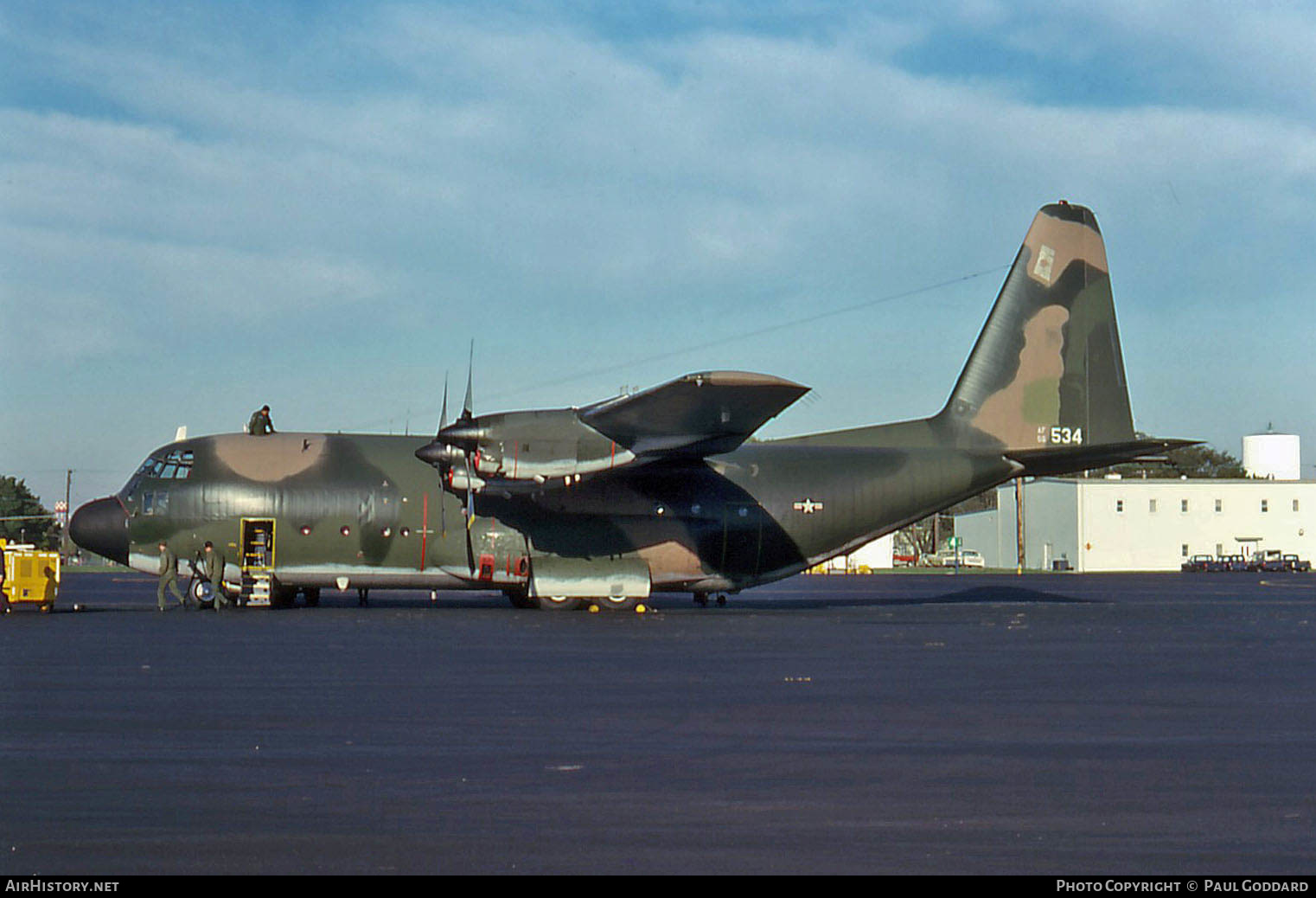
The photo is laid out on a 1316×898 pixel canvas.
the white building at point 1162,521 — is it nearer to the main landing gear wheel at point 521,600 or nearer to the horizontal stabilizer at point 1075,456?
the horizontal stabilizer at point 1075,456

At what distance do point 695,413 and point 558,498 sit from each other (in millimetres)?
4203

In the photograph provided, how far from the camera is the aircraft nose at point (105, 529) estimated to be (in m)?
28.5

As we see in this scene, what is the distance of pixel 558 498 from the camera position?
92.3 ft

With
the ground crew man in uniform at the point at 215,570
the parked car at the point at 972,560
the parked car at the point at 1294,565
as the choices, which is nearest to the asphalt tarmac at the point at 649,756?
the ground crew man in uniform at the point at 215,570

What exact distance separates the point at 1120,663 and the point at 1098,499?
275ft

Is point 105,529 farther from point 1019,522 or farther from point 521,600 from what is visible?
point 1019,522

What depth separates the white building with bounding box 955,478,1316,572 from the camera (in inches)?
3807

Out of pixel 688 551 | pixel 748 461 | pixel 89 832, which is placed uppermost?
pixel 748 461

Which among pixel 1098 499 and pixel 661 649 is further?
pixel 1098 499

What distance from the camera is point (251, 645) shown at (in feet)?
61.3

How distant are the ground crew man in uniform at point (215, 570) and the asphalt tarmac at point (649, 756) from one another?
25.7 ft

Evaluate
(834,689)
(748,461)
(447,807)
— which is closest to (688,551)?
(748,461)

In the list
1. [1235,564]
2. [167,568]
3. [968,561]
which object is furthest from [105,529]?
[968,561]

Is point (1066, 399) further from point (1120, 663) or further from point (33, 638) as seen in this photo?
point (33, 638)
